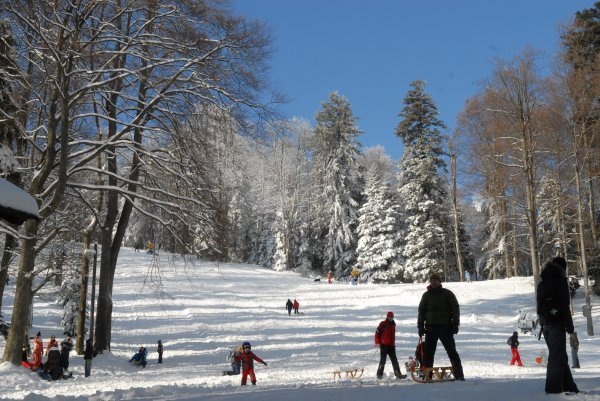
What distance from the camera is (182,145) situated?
1324 cm

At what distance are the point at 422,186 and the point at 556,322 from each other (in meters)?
41.6

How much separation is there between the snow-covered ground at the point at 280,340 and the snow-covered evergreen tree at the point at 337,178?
7.15m

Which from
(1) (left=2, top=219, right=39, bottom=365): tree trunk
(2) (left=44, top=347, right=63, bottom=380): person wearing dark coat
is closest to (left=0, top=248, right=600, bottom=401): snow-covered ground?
(1) (left=2, top=219, right=39, bottom=365): tree trunk

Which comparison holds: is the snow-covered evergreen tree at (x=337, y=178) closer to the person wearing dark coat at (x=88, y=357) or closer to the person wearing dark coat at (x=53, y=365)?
the person wearing dark coat at (x=88, y=357)

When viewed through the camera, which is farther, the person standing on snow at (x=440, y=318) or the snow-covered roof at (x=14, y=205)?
the person standing on snow at (x=440, y=318)

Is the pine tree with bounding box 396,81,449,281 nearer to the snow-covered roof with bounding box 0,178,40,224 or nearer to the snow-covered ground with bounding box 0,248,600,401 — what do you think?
the snow-covered ground with bounding box 0,248,600,401

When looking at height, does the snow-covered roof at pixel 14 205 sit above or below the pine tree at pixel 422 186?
→ below

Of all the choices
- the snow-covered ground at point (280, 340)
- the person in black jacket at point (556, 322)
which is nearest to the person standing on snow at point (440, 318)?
the snow-covered ground at point (280, 340)

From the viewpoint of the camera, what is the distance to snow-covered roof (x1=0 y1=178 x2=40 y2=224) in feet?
18.6

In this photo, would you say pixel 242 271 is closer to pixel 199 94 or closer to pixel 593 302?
pixel 593 302

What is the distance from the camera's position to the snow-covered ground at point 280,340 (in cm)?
775

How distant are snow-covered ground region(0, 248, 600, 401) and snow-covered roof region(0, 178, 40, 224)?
298 centimetres

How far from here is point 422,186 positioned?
47.7 metres

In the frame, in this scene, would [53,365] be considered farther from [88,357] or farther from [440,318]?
[440,318]
